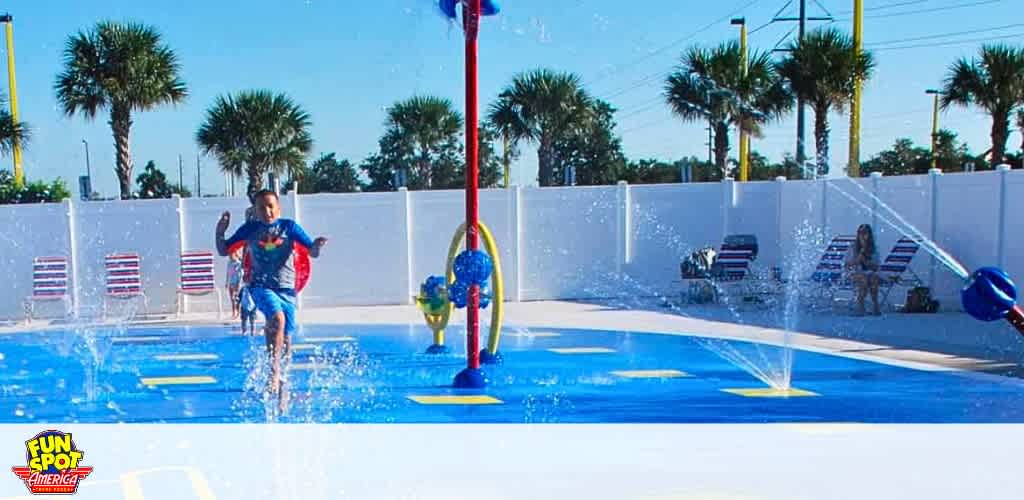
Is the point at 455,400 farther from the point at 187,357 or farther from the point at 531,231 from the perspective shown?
the point at 531,231

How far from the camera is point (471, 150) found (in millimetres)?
7723

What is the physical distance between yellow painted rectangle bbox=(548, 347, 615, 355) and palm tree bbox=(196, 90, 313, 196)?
10559 millimetres

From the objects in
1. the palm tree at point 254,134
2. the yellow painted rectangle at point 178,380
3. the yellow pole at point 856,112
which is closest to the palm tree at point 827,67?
the yellow pole at point 856,112

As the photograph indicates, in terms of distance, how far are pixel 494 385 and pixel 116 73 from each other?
511 inches

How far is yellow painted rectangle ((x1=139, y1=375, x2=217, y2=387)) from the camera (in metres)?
8.62

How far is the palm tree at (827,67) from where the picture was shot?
19172 mm

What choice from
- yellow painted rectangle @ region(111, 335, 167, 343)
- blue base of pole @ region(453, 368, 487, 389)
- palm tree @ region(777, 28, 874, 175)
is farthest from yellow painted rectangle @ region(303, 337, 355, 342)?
palm tree @ region(777, 28, 874, 175)
